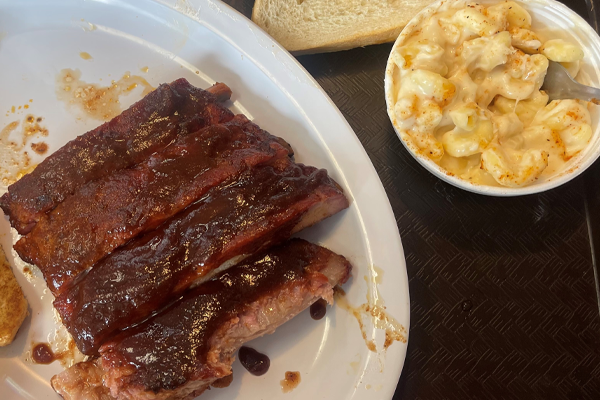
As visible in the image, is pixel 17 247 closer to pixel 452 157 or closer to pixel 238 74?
pixel 238 74

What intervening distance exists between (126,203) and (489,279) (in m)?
2.20

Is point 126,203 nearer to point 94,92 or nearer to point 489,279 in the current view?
point 94,92

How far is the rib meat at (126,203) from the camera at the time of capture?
187 cm

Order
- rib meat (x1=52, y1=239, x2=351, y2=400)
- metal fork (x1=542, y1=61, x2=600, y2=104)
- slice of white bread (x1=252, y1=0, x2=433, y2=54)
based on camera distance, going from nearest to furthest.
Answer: rib meat (x1=52, y1=239, x2=351, y2=400)
metal fork (x1=542, y1=61, x2=600, y2=104)
slice of white bread (x1=252, y1=0, x2=433, y2=54)

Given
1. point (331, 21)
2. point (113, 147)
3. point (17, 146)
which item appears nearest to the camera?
point (113, 147)

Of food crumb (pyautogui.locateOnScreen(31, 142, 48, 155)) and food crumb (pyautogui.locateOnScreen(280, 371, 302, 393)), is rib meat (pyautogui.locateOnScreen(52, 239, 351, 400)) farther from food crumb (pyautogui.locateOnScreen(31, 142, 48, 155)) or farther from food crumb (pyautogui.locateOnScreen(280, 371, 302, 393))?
food crumb (pyautogui.locateOnScreen(31, 142, 48, 155))

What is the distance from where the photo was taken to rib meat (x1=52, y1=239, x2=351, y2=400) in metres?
1.75

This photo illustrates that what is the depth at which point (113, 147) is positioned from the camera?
2035mm

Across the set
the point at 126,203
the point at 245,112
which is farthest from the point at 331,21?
the point at 126,203

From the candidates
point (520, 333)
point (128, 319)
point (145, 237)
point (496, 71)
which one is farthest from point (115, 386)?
point (496, 71)

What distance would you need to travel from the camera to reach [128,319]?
5.95 ft

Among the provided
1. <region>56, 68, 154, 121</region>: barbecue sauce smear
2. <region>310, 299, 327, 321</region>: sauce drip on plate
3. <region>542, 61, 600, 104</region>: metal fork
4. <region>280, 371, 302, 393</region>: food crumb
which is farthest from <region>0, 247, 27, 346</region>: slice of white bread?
<region>542, 61, 600, 104</region>: metal fork

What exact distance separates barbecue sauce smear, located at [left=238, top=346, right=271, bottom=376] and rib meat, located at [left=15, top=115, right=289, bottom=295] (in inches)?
35.2

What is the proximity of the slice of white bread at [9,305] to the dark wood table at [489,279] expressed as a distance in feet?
7.23
